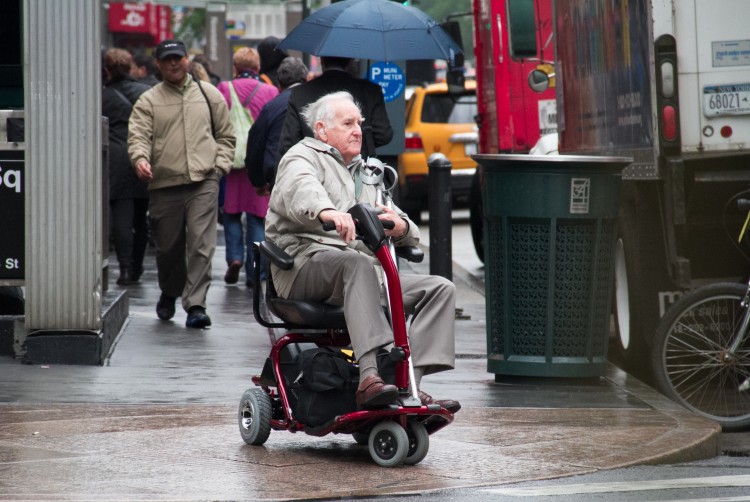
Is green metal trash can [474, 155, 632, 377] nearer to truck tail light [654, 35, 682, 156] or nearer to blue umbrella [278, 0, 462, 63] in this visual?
truck tail light [654, 35, 682, 156]

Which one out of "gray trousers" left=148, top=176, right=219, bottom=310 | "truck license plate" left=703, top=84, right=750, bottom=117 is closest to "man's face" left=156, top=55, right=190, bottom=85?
"gray trousers" left=148, top=176, right=219, bottom=310

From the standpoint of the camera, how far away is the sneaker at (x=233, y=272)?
13.1 meters

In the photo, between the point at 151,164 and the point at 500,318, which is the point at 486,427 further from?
the point at 151,164

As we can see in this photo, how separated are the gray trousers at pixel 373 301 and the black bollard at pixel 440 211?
16.0 ft

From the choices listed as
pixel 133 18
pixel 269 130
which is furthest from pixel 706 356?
pixel 133 18

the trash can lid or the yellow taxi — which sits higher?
the yellow taxi

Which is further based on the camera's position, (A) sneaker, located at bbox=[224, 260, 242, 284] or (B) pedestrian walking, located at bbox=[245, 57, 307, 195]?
(A) sneaker, located at bbox=[224, 260, 242, 284]

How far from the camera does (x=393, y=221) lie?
6.07m

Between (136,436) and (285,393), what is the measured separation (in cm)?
68

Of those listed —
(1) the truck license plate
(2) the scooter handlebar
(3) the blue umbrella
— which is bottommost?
(2) the scooter handlebar

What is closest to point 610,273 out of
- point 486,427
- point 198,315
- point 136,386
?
point 486,427

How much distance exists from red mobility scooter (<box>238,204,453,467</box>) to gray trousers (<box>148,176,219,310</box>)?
384 centimetres

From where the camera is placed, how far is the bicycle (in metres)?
7.37

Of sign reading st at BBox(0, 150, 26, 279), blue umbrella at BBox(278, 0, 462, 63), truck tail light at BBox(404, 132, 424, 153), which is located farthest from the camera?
truck tail light at BBox(404, 132, 424, 153)
